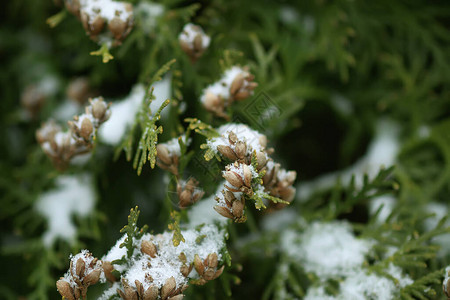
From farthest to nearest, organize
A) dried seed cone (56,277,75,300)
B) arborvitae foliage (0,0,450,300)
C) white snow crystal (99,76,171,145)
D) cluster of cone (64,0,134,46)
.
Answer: white snow crystal (99,76,171,145) → cluster of cone (64,0,134,46) → arborvitae foliage (0,0,450,300) → dried seed cone (56,277,75,300)

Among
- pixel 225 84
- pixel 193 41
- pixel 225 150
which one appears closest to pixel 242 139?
pixel 225 150

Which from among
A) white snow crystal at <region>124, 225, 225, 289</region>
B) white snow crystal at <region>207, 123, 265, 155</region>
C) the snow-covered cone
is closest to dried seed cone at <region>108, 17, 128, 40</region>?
the snow-covered cone

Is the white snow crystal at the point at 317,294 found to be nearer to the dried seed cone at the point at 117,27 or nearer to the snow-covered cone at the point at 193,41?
the snow-covered cone at the point at 193,41

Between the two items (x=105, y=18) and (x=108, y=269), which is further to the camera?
(x=105, y=18)

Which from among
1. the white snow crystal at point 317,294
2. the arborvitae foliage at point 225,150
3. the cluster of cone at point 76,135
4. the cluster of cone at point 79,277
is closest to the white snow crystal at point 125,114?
the arborvitae foliage at point 225,150

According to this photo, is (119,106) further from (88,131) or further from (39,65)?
(39,65)

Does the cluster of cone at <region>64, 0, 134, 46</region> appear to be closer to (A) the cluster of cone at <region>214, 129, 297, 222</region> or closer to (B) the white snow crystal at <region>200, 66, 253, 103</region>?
(B) the white snow crystal at <region>200, 66, 253, 103</region>

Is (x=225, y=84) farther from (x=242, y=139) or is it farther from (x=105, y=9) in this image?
(x=105, y=9)
